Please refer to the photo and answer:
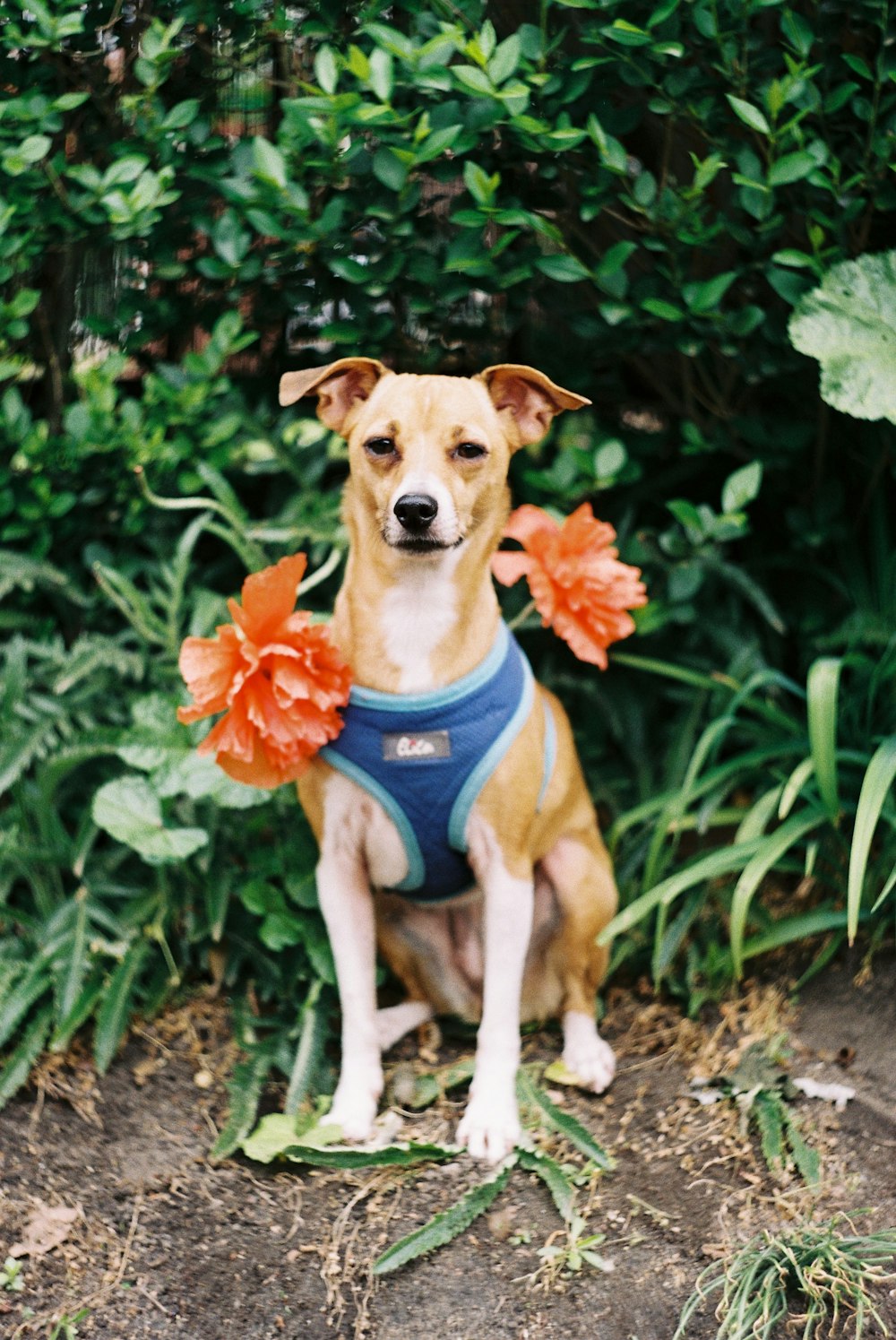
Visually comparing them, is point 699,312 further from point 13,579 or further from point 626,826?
point 13,579

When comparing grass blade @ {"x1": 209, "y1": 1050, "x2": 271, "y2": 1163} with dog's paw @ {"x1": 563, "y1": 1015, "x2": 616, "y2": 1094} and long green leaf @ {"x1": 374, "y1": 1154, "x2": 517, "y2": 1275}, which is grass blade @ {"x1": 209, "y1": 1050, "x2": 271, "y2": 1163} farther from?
dog's paw @ {"x1": 563, "y1": 1015, "x2": 616, "y2": 1094}

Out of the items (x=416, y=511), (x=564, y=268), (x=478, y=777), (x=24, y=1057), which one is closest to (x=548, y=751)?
→ (x=478, y=777)

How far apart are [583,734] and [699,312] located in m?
1.32

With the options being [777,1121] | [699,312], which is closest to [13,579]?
[699,312]

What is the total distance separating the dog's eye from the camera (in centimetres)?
249

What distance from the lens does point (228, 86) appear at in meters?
3.23

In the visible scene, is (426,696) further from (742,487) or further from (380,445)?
(742,487)

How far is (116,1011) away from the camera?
115 inches

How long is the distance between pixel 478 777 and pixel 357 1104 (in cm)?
81

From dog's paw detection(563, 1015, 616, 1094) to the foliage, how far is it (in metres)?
0.62

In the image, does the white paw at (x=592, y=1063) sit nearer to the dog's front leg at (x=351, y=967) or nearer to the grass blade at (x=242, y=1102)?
the dog's front leg at (x=351, y=967)

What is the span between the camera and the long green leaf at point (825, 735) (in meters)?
2.97

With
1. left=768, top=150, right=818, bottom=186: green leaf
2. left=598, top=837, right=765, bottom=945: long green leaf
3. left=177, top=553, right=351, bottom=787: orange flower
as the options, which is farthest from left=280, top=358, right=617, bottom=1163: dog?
left=768, top=150, right=818, bottom=186: green leaf

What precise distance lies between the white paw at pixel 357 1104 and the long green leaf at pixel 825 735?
1.30 meters
